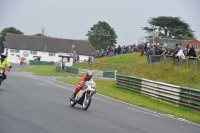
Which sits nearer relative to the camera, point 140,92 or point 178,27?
point 140,92

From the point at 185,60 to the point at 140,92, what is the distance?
3.69 m

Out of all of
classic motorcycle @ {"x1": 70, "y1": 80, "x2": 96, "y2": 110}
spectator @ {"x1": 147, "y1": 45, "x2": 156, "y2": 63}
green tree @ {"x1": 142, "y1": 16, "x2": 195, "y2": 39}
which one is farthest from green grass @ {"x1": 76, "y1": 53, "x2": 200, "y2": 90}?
green tree @ {"x1": 142, "y1": 16, "x2": 195, "y2": 39}

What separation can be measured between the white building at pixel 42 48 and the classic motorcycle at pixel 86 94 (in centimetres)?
9836

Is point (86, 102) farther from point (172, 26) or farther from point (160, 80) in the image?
point (172, 26)

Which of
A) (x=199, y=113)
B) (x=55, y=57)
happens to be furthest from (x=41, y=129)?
(x=55, y=57)

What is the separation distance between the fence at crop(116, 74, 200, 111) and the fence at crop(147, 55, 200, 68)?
3.04 metres

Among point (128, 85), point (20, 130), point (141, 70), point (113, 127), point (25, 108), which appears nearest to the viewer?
point (20, 130)

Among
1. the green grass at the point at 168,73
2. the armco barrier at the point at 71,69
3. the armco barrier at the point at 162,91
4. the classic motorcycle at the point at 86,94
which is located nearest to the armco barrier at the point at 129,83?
the armco barrier at the point at 162,91

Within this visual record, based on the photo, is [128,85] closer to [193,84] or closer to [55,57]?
[193,84]

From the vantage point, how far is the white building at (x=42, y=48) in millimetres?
117000

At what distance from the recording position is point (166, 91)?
2534cm

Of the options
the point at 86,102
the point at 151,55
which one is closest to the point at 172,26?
the point at 151,55

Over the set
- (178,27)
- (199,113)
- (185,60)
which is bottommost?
(199,113)

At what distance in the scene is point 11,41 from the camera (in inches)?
4683
